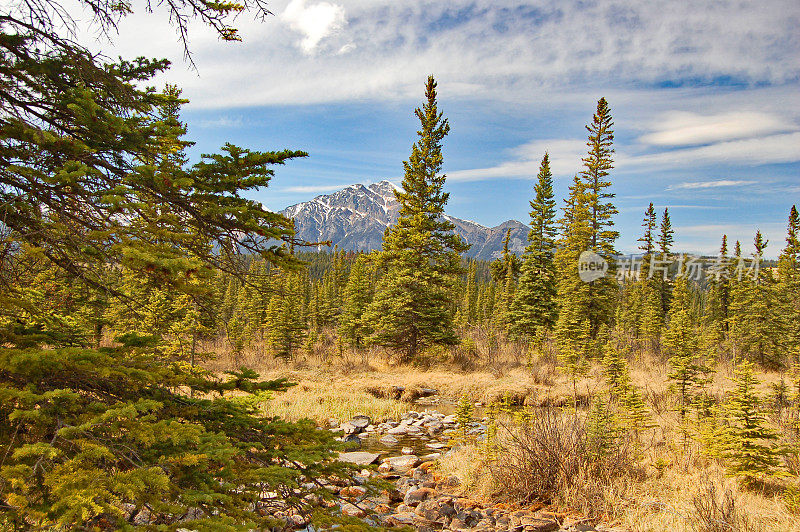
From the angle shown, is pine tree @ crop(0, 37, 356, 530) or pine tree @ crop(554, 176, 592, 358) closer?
pine tree @ crop(0, 37, 356, 530)

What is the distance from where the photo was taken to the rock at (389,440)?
11242mm

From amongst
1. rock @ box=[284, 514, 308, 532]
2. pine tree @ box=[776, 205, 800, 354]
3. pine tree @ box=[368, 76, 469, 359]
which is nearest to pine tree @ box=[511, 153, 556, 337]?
pine tree @ box=[368, 76, 469, 359]

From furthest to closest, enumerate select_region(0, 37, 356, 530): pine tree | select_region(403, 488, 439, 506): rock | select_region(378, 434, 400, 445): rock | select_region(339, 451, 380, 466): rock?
1. select_region(378, 434, 400, 445): rock
2. select_region(339, 451, 380, 466): rock
3. select_region(403, 488, 439, 506): rock
4. select_region(0, 37, 356, 530): pine tree

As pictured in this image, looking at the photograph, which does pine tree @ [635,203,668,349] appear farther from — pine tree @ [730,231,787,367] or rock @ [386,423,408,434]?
rock @ [386,423,408,434]

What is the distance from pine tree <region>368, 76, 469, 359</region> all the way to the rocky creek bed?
7.56 metres

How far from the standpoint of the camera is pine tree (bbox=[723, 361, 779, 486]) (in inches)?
248

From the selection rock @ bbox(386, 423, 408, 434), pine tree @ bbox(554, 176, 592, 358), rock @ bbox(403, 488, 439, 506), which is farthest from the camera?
pine tree @ bbox(554, 176, 592, 358)

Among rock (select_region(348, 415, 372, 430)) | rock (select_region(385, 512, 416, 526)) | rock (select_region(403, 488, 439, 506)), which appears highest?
rock (select_region(385, 512, 416, 526))

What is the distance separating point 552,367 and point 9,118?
19218mm

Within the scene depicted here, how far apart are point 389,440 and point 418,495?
4294mm

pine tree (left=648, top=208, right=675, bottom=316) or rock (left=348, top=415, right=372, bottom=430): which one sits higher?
pine tree (left=648, top=208, right=675, bottom=316)

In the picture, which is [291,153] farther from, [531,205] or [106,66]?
[531,205]

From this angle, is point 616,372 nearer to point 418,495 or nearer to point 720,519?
point 720,519

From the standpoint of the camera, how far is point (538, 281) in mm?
26938
